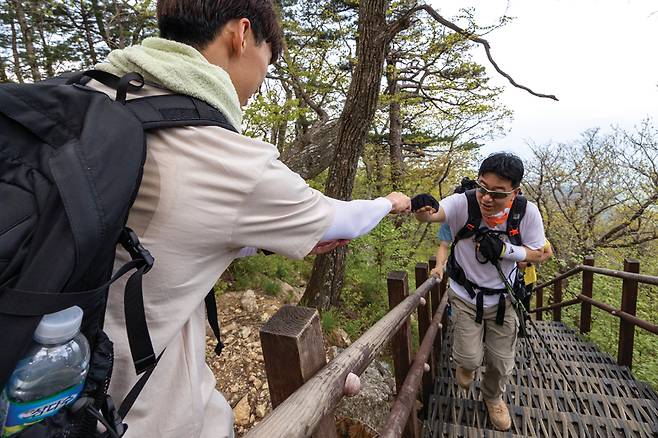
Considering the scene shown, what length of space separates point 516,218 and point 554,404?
1521 mm

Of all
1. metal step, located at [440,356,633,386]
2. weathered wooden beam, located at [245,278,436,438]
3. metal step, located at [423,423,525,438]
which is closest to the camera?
weathered wooden beam, located at [245,278,436,438]

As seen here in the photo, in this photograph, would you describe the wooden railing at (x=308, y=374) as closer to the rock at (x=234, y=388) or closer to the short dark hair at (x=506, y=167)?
the short dark hair at (x=506, y=167)

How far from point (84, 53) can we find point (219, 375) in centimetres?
844

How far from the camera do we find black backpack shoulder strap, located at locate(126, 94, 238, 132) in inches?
27.5

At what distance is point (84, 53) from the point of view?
26.1 ft

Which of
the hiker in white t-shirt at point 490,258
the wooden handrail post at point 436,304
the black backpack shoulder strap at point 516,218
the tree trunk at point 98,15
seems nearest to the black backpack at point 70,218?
the hiker in white t-shirt at point 490,258

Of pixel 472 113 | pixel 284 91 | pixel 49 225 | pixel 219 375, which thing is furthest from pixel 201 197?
pixel 472 113

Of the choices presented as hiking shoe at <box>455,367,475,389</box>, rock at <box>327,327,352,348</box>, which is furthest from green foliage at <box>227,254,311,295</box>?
hiking shoe at <box>455,367,475,389</box>

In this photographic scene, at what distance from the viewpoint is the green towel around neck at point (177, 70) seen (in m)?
0.77

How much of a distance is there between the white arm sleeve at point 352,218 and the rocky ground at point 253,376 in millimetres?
2191

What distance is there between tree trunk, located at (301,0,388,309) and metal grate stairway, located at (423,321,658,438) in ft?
4.91

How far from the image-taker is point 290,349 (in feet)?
3.10

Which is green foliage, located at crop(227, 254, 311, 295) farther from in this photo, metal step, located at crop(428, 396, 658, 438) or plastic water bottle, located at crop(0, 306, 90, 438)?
plastic water bottle, located at crop(0, 306, 90, 438)

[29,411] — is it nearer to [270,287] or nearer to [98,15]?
[270,287]
